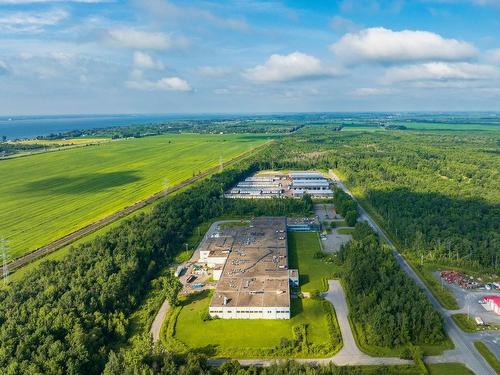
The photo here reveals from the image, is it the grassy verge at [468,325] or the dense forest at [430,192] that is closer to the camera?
the grassy verge at [468,325]

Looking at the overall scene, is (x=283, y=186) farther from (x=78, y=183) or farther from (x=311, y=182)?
(x=78, y=183)

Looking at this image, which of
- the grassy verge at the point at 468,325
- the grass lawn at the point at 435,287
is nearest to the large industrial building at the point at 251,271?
the grass lawn at the point at 435,287

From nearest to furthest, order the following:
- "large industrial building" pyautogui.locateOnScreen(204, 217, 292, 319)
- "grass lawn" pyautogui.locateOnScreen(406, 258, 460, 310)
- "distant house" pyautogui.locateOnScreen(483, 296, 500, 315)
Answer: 1. "large industrial building" pyautogui.locateOnScreen(204, 217, 292, 319)
2. "distant house" pyautogui.locateOnScreen(483, 296, 500, 315)
3. "grass lawn" pyautogui.locateOnScreen(406, 258, 460, 310)

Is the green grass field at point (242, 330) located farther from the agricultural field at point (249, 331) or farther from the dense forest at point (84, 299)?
the dense forest at point (84, 299)

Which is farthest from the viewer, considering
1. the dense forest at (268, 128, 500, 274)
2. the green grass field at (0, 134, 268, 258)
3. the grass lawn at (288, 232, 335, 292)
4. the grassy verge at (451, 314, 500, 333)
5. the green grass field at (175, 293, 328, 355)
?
the green grass field at (0, 134, 268, 258)

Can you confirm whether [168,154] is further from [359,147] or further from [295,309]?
[295,309]

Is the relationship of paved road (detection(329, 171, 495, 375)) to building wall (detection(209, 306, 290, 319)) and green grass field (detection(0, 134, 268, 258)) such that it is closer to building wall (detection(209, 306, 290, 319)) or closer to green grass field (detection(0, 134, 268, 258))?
building wall (detection(209, 306, 290, 319))

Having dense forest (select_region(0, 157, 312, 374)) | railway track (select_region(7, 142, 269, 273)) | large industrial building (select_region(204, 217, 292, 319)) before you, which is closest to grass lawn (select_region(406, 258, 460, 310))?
large industrial building (select_region(204, 217, 292, 319))
